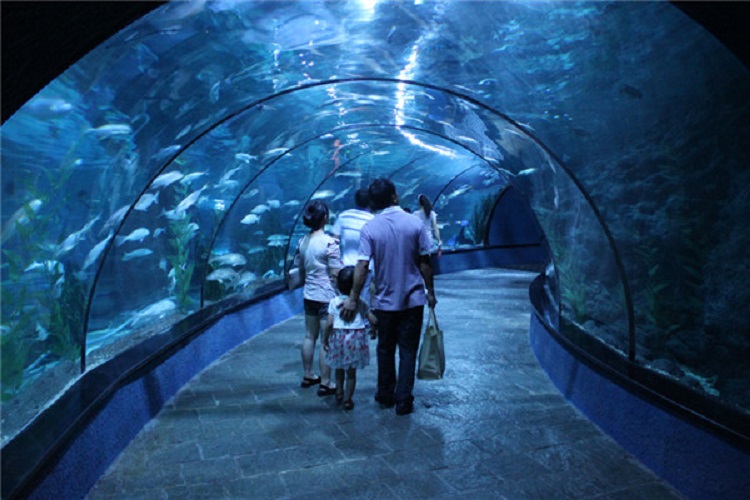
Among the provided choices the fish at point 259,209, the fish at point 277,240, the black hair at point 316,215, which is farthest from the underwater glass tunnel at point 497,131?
the fish at point 277,240

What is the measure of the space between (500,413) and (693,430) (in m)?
1.95

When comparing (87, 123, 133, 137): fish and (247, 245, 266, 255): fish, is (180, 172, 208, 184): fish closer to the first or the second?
(247, 245, 266, 255): fish

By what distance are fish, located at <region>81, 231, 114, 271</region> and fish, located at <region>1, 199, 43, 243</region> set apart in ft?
2.16

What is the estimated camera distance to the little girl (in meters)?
5.25

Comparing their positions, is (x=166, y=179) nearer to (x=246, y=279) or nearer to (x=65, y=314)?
(x=65, y=314)

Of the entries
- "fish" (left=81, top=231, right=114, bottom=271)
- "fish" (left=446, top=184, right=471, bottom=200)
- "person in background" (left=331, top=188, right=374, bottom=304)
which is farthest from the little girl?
"fish" (left=446, top=184, right=471, bottom=200)

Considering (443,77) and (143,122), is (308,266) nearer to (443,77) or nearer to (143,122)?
(143,122)

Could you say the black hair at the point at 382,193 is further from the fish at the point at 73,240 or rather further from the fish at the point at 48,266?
the fish at the point at 48,266

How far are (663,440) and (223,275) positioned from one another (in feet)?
27.2

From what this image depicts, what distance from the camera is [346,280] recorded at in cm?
532

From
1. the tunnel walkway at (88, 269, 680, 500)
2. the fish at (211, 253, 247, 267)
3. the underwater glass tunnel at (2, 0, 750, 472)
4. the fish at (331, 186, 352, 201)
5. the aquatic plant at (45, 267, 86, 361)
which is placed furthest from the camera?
the fish at (331, 186, 352, 201)

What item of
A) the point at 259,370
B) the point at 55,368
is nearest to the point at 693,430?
the point at 259,370

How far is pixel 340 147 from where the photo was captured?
14.8 metres

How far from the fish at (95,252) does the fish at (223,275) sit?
14.0ft
